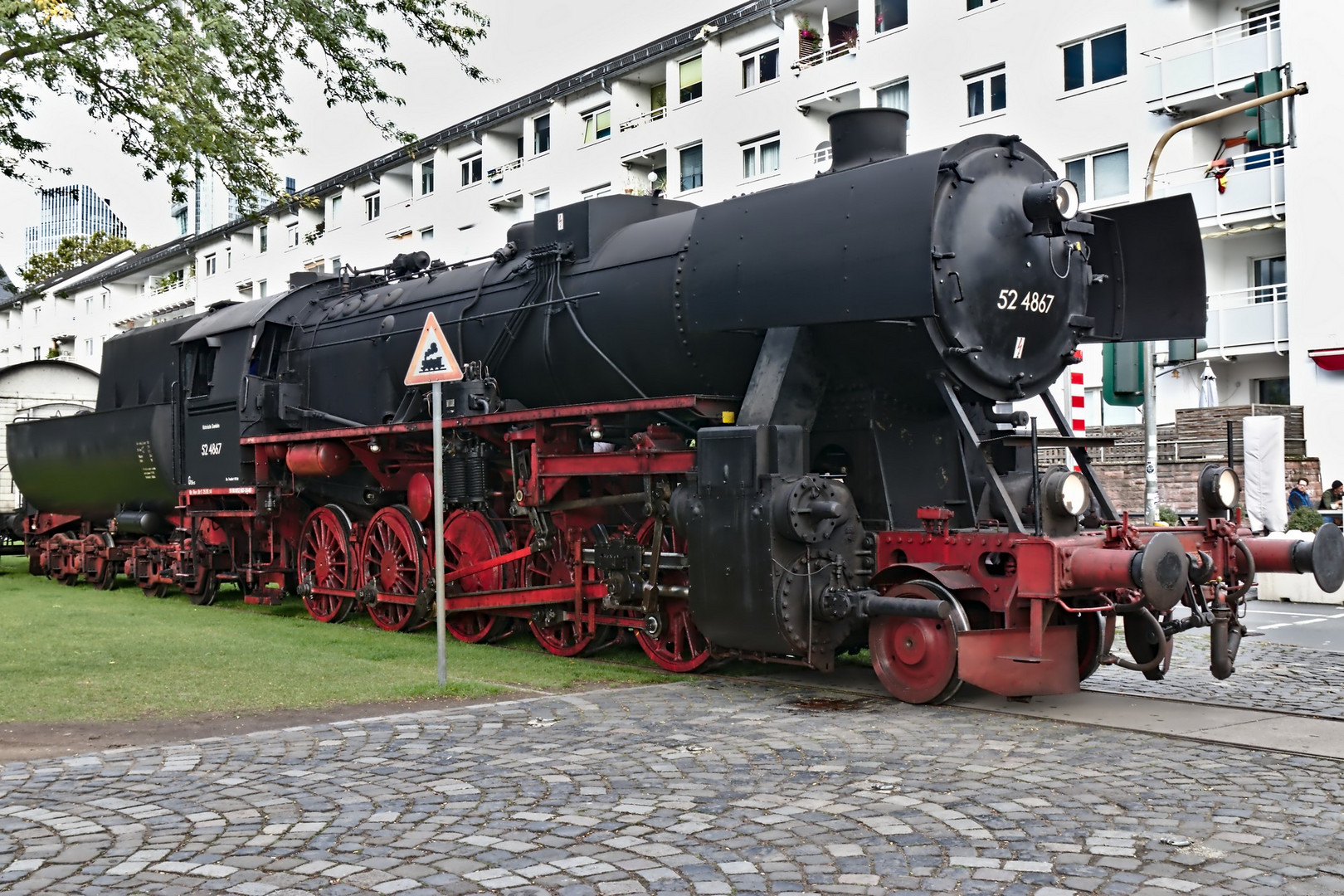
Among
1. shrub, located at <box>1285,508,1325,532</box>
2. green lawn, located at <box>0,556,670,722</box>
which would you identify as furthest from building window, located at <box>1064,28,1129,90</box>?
green lawn, located at <box>0,556,670,722</box>

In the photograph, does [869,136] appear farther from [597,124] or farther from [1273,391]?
[597,124]

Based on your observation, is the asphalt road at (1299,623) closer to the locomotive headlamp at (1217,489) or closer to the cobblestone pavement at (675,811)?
the locomotive headlamp at (1217,489)

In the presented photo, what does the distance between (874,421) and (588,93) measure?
2991 cm

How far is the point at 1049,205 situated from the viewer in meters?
7.82

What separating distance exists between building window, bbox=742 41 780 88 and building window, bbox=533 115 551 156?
26.5 feet

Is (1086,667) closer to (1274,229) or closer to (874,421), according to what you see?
(874,421)

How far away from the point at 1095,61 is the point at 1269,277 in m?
5.52

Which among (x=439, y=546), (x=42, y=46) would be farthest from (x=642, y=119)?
(x=439, y=546)

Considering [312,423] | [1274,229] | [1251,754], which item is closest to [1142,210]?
[1251,754]

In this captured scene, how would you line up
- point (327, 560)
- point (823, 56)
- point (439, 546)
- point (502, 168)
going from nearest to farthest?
point (439, 546), point (327, 560), point (823, 56), point (502, 168)

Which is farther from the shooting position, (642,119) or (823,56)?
(642,119)

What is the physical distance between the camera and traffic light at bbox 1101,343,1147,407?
13.5m

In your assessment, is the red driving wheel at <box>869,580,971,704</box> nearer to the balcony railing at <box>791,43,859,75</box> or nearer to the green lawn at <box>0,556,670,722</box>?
the green lawn at <box>0,556,670,722</box>

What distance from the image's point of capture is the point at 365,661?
9.68 m
